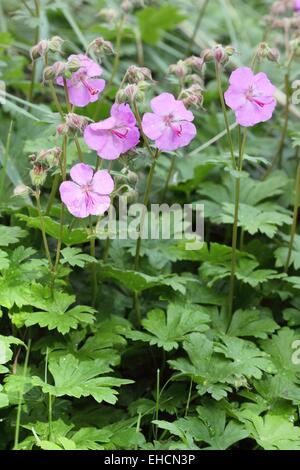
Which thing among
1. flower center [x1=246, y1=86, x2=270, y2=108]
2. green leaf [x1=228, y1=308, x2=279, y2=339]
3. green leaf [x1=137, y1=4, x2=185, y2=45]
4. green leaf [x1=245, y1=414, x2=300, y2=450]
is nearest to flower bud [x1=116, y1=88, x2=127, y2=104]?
flower center [x1=246, y1=86, x2=270, y2=108]

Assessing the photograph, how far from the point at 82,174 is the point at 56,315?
39 cm

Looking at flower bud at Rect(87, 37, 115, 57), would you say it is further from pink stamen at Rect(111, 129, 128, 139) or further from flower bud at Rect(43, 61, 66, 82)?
pink stamen at Rect(111, 129, 128, 139)

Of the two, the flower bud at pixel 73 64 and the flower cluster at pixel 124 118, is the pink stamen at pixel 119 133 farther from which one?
the flower bud at pixel 73 64

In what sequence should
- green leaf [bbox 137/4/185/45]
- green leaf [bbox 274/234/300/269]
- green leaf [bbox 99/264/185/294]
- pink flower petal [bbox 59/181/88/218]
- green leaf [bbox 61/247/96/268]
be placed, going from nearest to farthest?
pink flower petal [bbox 59/181/88/218]
green leaf [bbox 61/247/96/268]
green leaf [bbox 99/264/185/294]
green leaf [bbox 274/234/300/269]
green leaf [bbox 137/4/185/45]

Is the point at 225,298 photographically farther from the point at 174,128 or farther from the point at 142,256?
the point at 174,128

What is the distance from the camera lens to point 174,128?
78.0 inches

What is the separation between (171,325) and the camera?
217 centimetres

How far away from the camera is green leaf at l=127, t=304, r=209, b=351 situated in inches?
82.9

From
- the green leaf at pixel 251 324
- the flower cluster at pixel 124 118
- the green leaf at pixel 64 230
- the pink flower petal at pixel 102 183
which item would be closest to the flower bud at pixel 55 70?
the flower cluster at pixel 124 118

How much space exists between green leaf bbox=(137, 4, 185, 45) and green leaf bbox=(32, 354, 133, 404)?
224cm

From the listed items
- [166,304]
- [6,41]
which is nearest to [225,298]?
[166,304]

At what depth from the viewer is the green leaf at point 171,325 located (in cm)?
211

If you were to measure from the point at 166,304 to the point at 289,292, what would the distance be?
403 millimetres

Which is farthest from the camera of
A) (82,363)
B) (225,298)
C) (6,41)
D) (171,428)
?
(6,41)
